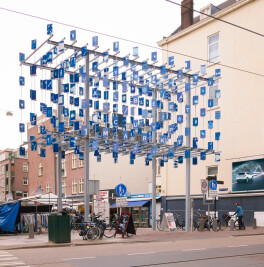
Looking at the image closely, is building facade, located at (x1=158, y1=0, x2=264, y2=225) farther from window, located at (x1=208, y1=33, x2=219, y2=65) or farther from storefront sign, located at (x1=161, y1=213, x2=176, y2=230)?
storefront sign, located at (x1=161, y1=213, x2=176, y2=230)

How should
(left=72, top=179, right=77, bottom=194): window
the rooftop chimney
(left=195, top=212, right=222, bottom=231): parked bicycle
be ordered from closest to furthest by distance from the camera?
(left=195, top=212, right=222, bottom=231): parked bicycle
the rooftop chimney
(left=72, top=179, right=77, bottom=194): window

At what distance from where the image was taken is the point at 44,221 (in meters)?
29.8

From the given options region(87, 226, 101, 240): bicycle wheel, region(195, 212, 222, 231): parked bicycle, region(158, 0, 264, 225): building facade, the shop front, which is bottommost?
the shop front

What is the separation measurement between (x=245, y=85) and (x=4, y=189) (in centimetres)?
6462

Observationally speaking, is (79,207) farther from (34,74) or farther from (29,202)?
(34,74)

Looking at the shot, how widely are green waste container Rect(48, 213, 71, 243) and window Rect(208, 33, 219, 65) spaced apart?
20.4 meters

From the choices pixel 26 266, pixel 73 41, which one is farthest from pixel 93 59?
pixel 26 266

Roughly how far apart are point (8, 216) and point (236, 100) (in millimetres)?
17492

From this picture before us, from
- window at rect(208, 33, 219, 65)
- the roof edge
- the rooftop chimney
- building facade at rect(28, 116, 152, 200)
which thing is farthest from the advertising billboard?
building facade at rect(28, 116, 152, 200)

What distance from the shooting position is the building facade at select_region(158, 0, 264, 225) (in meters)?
32.0

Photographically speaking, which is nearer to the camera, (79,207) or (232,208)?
(232,208)

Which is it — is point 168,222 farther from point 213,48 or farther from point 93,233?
point 213,48

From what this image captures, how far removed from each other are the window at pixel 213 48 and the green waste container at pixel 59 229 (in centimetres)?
2045

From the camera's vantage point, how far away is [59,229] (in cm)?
2000
